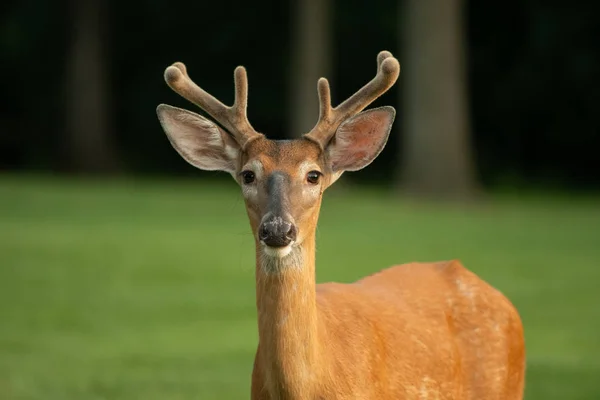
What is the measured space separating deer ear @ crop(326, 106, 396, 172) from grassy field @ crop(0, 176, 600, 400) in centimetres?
303

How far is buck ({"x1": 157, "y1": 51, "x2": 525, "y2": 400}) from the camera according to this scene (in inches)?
204

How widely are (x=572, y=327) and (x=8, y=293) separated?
5.36 m

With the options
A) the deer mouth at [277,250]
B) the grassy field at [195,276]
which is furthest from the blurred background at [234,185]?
the deer mouth at [277,250]

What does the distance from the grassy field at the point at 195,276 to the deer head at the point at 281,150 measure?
2972 mm

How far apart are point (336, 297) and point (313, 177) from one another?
0.76 meters

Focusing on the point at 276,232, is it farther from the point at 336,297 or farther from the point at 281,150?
the point at 336,297

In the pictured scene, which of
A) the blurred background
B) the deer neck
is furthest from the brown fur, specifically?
the blurred background

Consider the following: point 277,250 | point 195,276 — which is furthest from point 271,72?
point 277,250

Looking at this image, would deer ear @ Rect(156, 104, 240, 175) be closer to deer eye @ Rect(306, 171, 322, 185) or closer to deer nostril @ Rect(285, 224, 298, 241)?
deer eye @ Rect(306, 171, 322, 185)

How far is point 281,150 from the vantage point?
5.43m

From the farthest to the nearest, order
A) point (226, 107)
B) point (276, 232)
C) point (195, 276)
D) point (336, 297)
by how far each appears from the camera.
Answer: point (195, 276)
point (336, 297)
point (226, 107)
point (276, 232)

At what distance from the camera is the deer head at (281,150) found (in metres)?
5.17

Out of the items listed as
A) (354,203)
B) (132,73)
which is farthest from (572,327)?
(132,73)

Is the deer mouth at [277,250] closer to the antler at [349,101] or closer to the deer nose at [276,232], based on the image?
the deer nose at [276,232]
